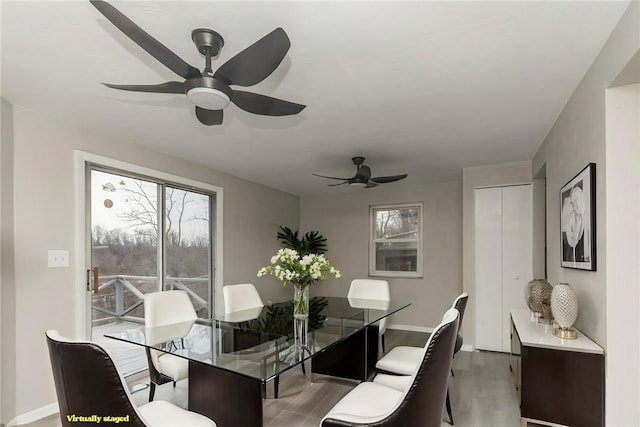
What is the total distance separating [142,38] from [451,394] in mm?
3455

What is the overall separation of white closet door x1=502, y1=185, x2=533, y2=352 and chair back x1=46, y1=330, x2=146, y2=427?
14.1ft

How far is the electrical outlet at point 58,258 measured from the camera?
2795 millimetres

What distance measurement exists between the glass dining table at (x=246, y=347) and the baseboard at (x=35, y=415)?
115 cm

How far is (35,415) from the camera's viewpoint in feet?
8.64

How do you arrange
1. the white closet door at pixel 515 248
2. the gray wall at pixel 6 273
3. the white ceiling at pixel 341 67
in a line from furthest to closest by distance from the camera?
the white closet door at pixel 515 248 < the gray wall at pixel 6 273 < the white ceiling at pixel 341 67

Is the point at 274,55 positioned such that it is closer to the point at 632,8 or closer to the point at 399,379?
the point at 632,8

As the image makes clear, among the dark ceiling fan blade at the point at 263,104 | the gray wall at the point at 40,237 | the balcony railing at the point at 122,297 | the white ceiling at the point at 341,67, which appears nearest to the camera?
the white ceiling at the point at 341,67

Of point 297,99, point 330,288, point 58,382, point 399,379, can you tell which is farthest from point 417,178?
point 58,382

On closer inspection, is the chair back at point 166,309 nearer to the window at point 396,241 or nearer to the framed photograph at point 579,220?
the framed photograph at point 579,220

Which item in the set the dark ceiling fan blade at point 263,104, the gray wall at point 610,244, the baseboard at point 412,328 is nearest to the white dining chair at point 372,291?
the baseboard at point 412,328

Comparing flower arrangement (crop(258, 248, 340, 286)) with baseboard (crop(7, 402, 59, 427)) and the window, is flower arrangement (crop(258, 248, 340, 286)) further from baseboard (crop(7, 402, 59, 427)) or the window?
the window

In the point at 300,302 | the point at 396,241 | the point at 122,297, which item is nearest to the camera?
the point at 300,302

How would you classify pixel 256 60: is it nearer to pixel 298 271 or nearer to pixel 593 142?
pixel 298 271

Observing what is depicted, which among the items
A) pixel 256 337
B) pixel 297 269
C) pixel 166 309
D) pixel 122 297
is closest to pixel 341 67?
pixel 297 269
